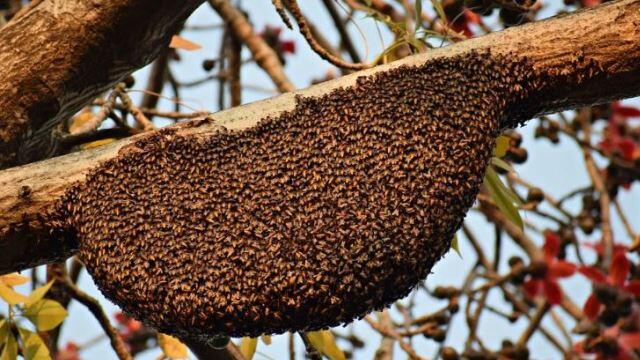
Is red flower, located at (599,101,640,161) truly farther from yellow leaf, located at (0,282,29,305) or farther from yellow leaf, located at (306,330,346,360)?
yellow leaf, located at (0,282,29,305)

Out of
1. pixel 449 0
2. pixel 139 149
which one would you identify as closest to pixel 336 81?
pixel 139 149

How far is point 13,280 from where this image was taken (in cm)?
262

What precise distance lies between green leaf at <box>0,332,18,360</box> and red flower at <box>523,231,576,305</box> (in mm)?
1929

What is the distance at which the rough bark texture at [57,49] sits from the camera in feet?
7.43

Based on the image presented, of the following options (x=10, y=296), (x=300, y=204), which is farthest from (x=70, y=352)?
(x=300, y=204)

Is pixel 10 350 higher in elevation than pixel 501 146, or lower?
lower

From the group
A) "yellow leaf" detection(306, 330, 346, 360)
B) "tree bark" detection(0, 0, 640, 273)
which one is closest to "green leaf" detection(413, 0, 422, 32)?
"tree bark" detection(0, 0, 640, 273)

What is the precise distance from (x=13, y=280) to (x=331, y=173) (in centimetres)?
114

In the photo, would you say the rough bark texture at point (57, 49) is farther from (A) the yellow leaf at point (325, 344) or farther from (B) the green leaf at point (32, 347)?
(A) the yellow leaf at point (325, 344)

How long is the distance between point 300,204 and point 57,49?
0.78 meters

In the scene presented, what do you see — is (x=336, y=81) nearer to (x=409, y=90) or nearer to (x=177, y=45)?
(x=409, y=90)

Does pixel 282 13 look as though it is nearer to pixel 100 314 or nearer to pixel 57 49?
pixel 57 49

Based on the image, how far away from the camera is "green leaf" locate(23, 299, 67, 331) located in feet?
8.34

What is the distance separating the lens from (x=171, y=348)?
2.79 m
